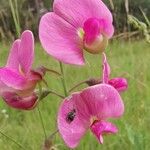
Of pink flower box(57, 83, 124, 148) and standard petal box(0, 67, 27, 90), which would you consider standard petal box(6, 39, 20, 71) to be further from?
pink flower box(57, 83, 124, 148)

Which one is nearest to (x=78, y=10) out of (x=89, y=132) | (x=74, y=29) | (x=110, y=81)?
(x=74, y=29)

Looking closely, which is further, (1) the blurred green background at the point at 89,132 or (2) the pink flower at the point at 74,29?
(1) the blurred green background at the point at 89,132

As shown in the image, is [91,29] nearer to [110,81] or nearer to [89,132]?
[110,81]

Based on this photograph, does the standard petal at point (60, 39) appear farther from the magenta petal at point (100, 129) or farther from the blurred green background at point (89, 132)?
the blurred green background at point (89, 132)

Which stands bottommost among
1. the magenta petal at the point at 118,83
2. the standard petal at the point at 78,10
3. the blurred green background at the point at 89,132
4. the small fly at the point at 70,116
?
the blurred green background at the point at 89,132

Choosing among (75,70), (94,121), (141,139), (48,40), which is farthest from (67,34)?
(75,70)

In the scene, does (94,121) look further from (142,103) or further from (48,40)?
(142,103)

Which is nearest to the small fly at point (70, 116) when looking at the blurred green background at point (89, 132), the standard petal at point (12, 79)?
the standard petal at point (12, 79)
